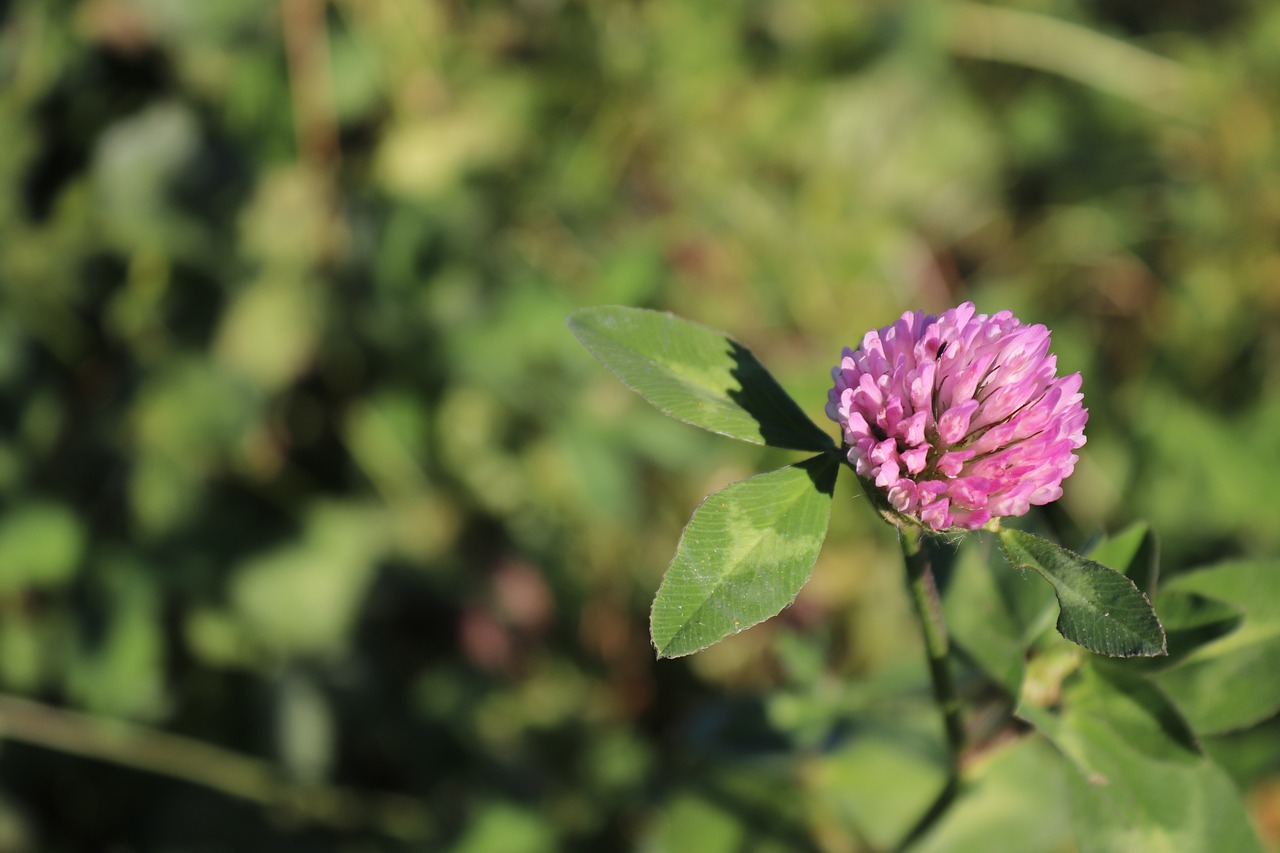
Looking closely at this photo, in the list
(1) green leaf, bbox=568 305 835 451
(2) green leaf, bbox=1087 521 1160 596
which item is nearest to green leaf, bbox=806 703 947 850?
(2) green leaf, bbox=1087 521 1160 596

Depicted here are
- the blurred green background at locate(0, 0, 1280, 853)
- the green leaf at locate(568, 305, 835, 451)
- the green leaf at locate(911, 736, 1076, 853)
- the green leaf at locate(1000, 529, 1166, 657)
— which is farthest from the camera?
the blurred green background at locate(0, 0, 1280, 853)

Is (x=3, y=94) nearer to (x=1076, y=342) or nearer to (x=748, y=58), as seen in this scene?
(x=748, y=58)

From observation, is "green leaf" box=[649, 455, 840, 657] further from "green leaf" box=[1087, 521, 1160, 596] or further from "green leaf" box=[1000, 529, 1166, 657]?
"green leaf" box=[1087, 521, 1160, 596]

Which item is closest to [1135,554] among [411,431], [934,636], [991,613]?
[991,613]

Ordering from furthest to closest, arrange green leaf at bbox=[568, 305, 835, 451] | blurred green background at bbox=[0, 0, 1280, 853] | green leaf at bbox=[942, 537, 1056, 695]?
blurred green background at bbox=[0, 0, 1280, 853] → green leaf at bbox=[942, 537, 1056, 695] → green leaf at bbox=[568, 305, 835, 451]

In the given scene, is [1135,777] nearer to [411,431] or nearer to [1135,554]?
[1135,554]

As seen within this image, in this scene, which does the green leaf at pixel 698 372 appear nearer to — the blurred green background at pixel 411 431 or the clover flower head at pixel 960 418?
the clover flower head at pixel 960 418
